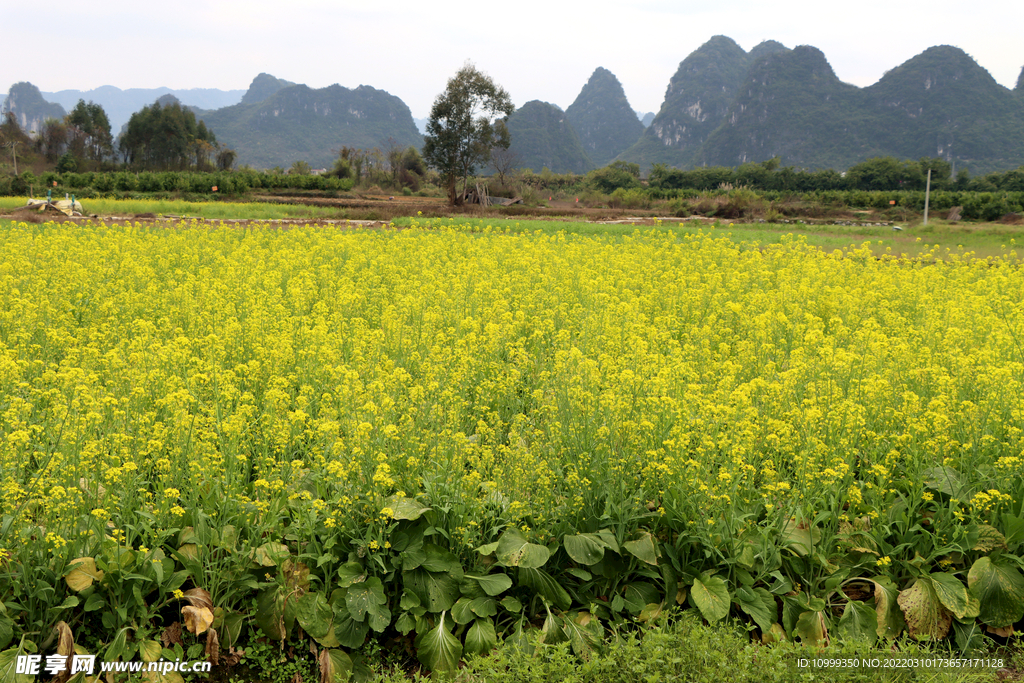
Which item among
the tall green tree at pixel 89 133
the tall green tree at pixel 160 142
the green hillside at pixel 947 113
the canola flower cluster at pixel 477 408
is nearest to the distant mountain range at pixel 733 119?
the green hillside at pixel 947 113

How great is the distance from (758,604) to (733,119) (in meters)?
152

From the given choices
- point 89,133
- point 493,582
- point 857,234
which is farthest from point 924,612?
point 89,133

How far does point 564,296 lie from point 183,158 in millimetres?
93994

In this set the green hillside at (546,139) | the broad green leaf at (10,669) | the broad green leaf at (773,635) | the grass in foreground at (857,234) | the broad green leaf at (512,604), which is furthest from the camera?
the green hillside at (546,139)

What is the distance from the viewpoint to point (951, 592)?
383cm

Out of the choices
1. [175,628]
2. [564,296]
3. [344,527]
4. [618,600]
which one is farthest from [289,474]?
[564,296]

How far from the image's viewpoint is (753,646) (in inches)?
136

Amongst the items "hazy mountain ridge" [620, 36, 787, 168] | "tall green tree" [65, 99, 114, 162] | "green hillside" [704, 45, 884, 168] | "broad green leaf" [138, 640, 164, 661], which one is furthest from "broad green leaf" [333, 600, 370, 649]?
"hazy mountain ridge" [620, 36, 787, 168]

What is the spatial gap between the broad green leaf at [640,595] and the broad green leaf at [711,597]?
11.8 inches

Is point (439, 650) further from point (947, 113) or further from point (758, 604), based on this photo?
point (947, 113)

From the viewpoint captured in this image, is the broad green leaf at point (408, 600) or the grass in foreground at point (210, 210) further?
the grass in foreground at point (210, 210)

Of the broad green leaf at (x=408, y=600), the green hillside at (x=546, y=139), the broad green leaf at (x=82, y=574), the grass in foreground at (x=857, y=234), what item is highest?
the green hillside at (x=546, y=139)

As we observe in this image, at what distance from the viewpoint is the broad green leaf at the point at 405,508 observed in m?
3.74

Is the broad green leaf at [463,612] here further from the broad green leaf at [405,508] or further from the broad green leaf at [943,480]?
the broad green leaf at [943,480]
